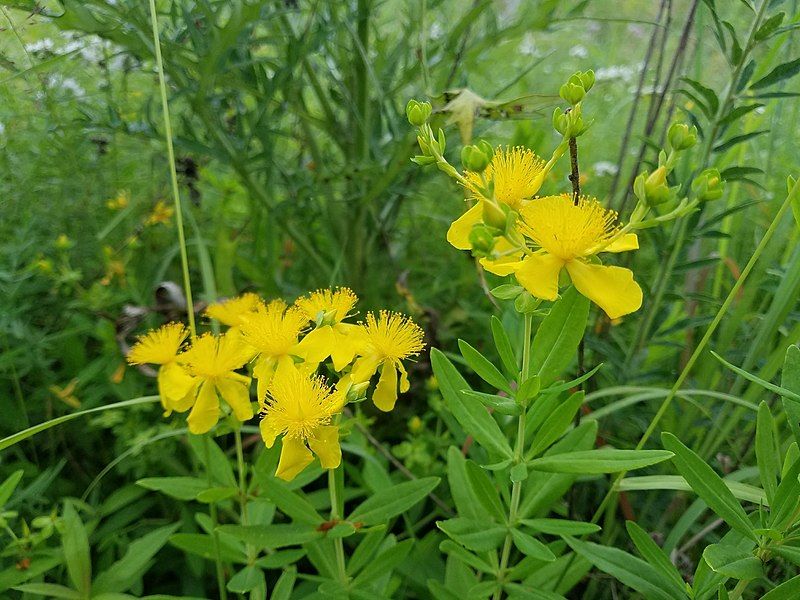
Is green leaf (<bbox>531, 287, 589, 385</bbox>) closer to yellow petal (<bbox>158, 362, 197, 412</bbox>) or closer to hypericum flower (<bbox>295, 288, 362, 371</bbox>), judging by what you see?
hypericum flower (<bbox>295, 288, 362, 371</bbox>)

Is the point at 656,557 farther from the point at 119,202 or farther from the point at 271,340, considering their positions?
the point at 119,202

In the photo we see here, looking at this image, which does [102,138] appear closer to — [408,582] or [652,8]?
[408,582]

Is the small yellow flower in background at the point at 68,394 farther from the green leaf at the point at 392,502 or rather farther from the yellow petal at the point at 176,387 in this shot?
the green leaf at the point at 392,502

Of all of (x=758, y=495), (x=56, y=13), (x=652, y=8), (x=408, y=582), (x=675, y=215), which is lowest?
(x=408, y=582)

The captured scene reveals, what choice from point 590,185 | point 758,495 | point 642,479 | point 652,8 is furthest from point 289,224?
point 652,8

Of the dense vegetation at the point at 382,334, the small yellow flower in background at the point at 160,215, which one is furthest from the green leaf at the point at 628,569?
the small yellow flower in background at the point at 160,215

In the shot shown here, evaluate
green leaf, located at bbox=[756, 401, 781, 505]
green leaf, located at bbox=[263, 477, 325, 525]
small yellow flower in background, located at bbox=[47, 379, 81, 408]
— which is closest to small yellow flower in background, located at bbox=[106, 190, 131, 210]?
small yellow flower in background, located at bbox=[47, 379, 81, 408]

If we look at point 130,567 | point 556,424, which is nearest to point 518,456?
point 556,424
